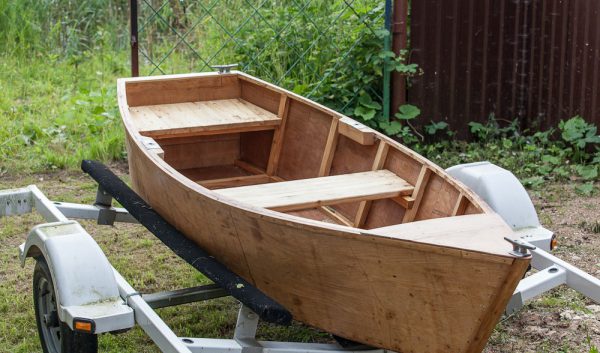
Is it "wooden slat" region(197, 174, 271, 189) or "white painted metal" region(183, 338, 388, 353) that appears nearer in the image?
"white painted metal" region(183, 338, 388, 353)

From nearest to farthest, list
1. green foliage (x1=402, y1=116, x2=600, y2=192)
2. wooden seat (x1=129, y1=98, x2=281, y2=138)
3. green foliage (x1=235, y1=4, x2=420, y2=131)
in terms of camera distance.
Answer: wooden seat (x1=129, y1=98, x2=281, y2=138), green foliage (x1=402, y1=116, x2=600, y2=192), green foliage (x1=235, y1=4, x2=420, y2=131)

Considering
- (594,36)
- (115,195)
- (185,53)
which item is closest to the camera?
(115,195)

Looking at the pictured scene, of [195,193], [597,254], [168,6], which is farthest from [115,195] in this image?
[168,6]

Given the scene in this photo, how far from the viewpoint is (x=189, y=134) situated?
18.2ft

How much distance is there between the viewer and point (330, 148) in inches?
211

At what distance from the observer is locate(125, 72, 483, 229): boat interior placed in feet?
14.7

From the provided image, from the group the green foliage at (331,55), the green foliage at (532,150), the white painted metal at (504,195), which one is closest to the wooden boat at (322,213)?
the white painted metal at (504,195)

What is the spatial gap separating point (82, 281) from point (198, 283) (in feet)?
5.89

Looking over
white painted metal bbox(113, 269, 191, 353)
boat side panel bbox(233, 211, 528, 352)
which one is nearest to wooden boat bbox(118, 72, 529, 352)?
boat side panel bbox(233, 211, 528, 352)

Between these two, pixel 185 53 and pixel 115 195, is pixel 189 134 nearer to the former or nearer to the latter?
pixel 115 195

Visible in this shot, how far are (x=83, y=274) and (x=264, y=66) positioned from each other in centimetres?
491

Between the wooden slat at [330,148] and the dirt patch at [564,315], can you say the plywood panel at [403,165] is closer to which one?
the wooden slat at [330,148]

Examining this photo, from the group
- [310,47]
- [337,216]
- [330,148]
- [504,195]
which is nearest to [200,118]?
[330,148]

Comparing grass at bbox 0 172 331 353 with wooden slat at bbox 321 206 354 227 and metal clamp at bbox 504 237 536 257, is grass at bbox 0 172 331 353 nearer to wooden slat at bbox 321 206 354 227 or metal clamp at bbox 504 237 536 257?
wooden slat at bbox 321 206 354 227
